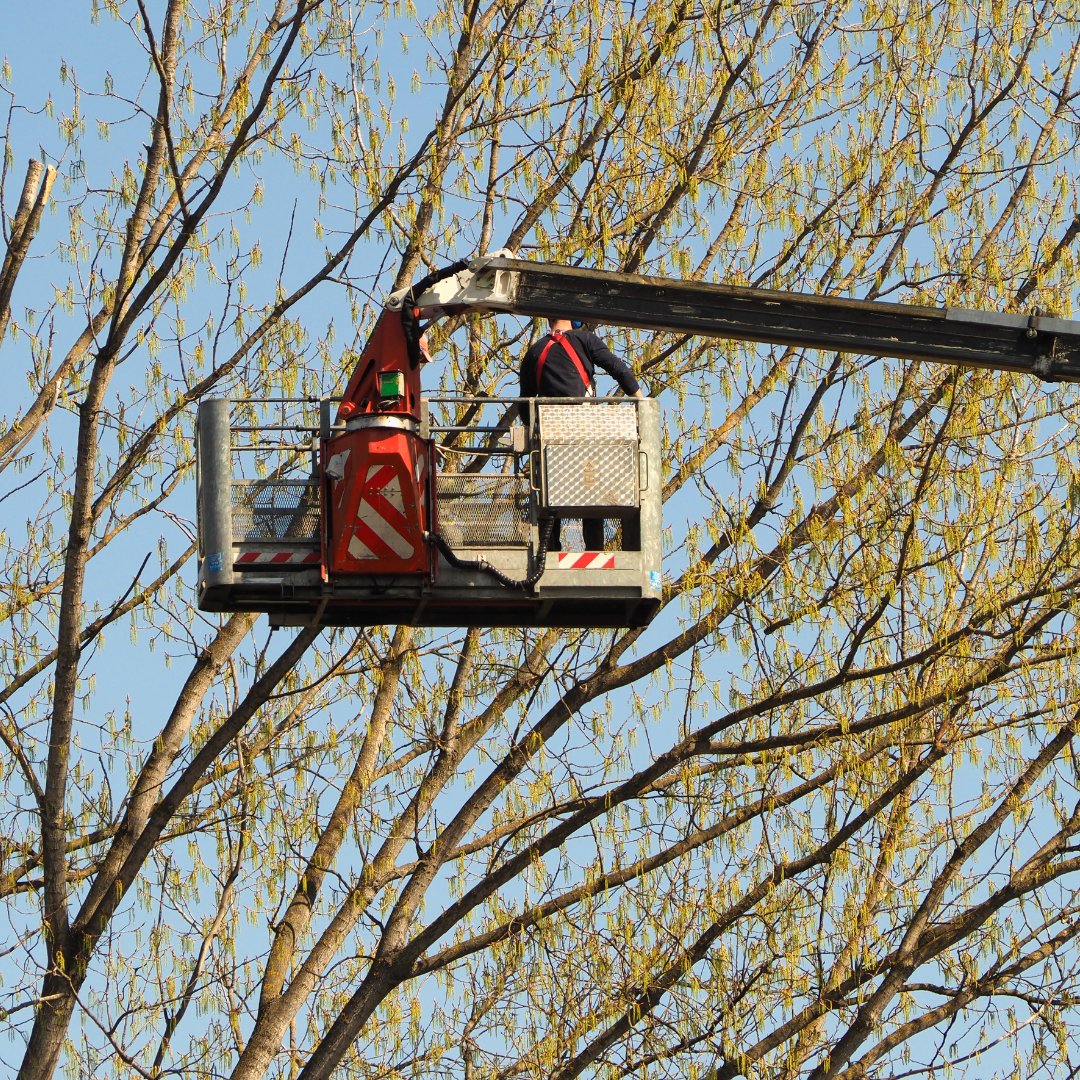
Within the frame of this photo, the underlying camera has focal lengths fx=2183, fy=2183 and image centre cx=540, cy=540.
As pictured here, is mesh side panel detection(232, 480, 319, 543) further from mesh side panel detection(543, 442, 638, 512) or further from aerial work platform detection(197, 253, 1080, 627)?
mesh side panel detection(543, 442, 638, 512)

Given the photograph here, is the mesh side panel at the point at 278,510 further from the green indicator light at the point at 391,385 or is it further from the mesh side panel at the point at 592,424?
the mesh side panel at the point at 592,424

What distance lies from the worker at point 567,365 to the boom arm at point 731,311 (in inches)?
4.9

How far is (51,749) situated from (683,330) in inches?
163

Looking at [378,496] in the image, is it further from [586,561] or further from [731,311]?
[731,311]

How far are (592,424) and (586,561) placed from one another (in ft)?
2.29

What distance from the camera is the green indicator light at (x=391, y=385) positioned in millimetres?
11023

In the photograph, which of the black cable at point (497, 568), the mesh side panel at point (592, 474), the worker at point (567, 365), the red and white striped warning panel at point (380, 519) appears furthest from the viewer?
the worker at point (567, 365)

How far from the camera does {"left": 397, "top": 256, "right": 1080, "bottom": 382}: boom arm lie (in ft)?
38.5

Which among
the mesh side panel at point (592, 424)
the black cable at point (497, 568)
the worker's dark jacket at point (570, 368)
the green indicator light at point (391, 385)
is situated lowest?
the black cable at point (497, 568)

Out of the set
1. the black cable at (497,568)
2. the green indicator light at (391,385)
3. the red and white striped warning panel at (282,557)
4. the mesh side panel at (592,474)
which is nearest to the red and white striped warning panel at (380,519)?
the black cable at (497,568)

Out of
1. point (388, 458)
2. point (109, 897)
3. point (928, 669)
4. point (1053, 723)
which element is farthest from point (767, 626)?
point (109, 897)

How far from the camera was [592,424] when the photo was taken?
11102 mm

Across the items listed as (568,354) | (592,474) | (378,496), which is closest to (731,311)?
(568,354)

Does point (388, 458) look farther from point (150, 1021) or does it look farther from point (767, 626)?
point (150, 1021)
